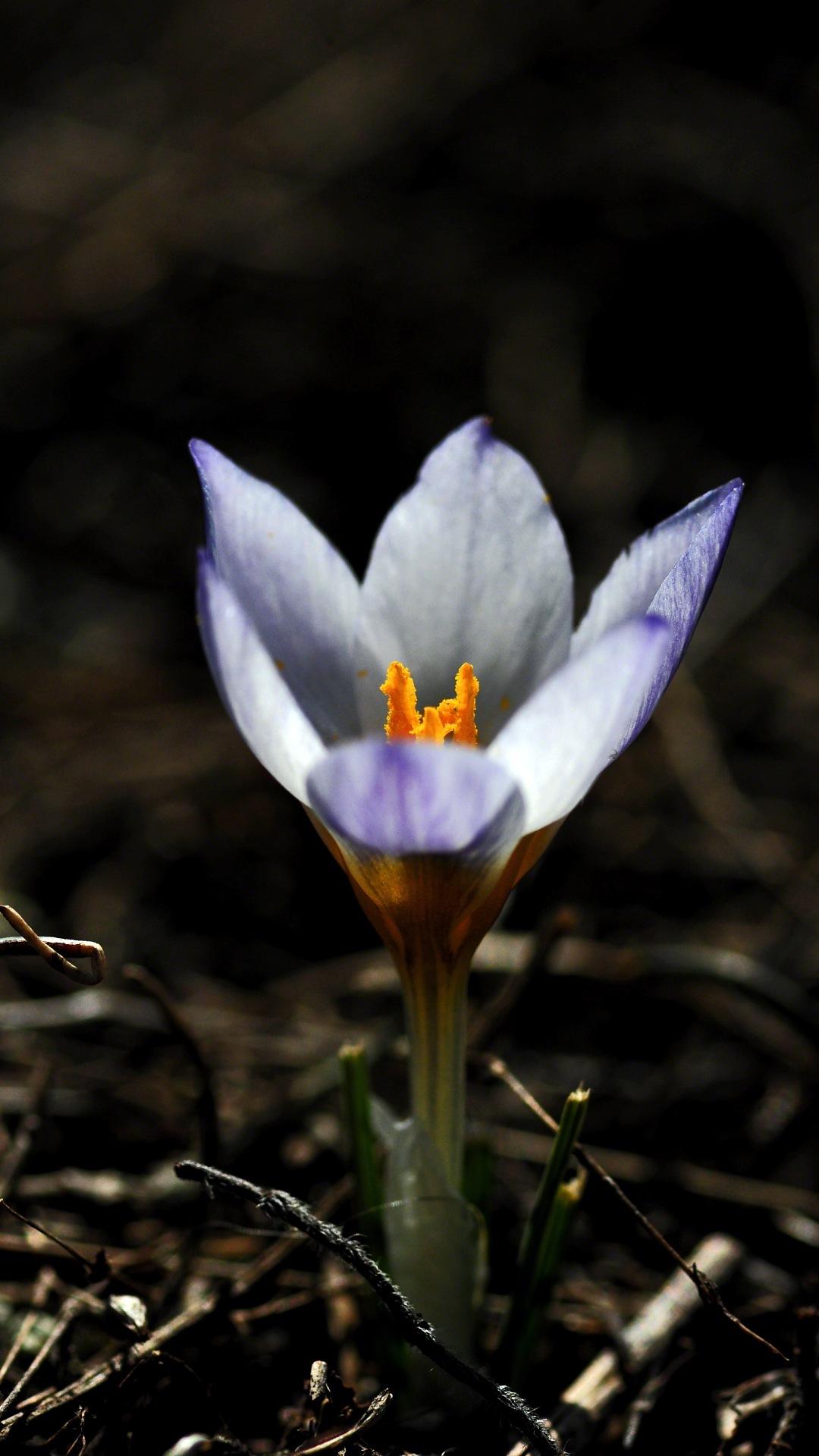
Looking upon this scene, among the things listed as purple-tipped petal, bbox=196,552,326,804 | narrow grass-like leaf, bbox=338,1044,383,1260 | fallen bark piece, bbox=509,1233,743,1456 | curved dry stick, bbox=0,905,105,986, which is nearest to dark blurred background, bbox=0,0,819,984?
fallen bark piece, bbox=509,1233,743,1456

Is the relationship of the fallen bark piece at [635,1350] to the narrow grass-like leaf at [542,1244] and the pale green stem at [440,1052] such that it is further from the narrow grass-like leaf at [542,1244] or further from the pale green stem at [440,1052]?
the pale green stem at [440,1052]

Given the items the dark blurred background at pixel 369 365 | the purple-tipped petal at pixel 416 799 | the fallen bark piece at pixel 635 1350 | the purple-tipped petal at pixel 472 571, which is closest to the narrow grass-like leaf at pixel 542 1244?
the fallen bark piece at pixel 635 1350

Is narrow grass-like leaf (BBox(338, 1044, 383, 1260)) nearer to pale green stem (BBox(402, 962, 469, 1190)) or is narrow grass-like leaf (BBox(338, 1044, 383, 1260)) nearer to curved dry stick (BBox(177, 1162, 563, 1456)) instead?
pale green stem (BBox(402, 962, 469, 1190))

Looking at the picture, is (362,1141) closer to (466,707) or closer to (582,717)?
(466,707)

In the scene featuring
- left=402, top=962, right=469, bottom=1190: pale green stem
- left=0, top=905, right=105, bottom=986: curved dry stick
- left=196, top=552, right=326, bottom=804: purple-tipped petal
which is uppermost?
left=196, top=552, right=326, bottom=804: purple-tipped petal

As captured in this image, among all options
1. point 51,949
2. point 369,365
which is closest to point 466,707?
point 51,949

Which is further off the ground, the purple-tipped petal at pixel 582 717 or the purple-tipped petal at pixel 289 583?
the purple-tipped petal at pixel 289 583
